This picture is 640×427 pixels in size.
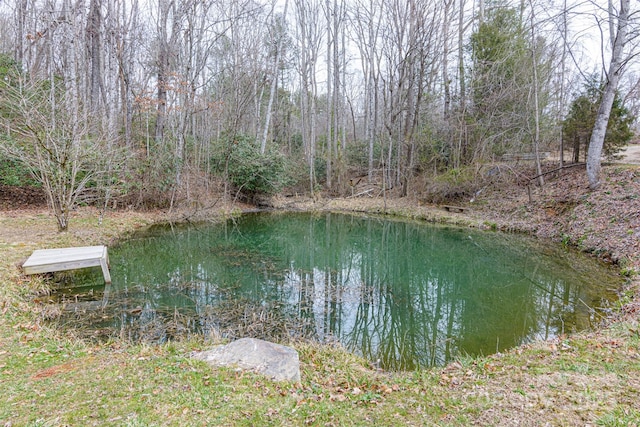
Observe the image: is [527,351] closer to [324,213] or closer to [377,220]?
[377,220]

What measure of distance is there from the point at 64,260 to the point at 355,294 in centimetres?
575

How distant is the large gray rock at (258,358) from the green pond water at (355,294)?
3.46 ft

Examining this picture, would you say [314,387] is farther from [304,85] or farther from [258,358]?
[304,85]

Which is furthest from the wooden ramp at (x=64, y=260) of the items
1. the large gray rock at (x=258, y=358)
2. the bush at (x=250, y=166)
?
the bush at (x=250, y=166)

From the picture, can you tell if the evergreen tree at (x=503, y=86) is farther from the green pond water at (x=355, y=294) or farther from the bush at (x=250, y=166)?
the bush at (x=250, y=166)

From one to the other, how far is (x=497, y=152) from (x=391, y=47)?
27.0 ft

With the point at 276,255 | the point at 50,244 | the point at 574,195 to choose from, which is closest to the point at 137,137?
the point at 50,244

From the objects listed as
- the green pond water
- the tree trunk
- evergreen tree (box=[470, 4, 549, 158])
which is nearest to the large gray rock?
the green pond water

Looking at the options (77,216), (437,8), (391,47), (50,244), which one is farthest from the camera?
(391,47)

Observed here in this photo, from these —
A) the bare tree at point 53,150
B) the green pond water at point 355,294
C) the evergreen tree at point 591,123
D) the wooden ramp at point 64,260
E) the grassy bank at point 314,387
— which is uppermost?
the evergreen tree at point 591,123

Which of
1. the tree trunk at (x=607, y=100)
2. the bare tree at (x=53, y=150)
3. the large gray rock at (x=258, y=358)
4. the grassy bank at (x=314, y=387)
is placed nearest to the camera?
the grassy bank at (x=314, y=387)

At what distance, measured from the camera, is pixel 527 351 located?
4434mm

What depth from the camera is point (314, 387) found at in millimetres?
3539

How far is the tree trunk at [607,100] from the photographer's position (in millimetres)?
10922
